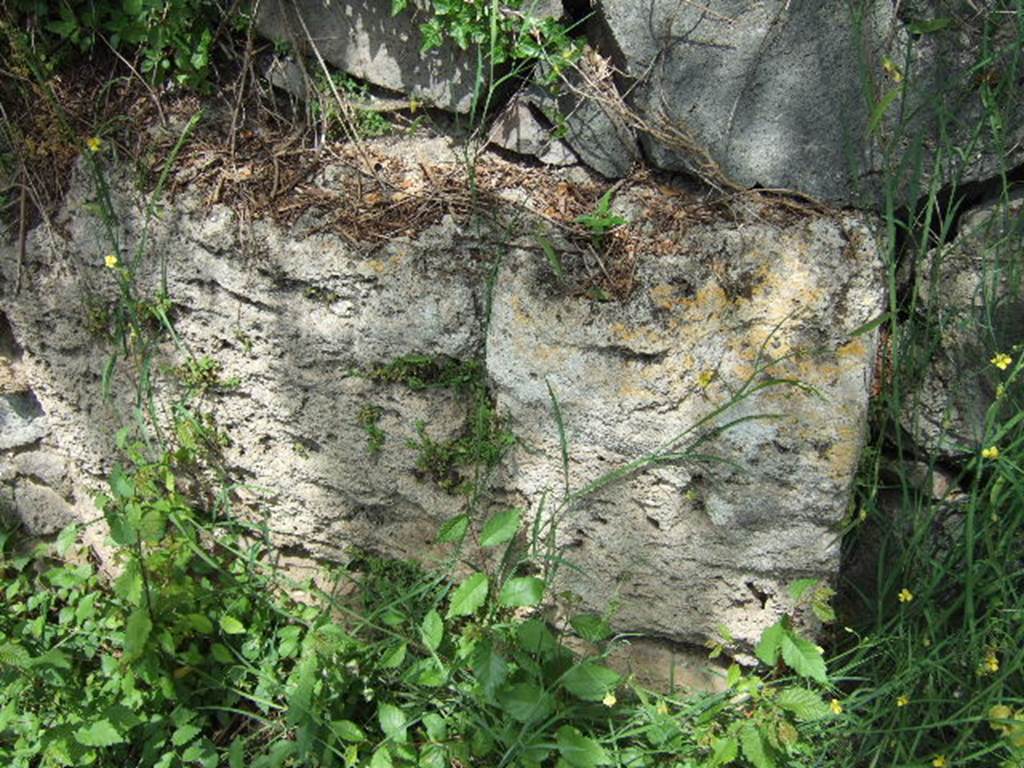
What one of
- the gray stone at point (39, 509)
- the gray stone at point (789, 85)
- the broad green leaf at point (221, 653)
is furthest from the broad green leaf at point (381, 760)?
the gray stone at point (789, 85)

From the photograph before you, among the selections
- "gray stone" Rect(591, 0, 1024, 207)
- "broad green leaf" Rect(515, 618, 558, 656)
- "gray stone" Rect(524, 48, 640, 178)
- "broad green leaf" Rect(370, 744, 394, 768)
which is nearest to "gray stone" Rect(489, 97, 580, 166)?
"gray stone" Rect(524, 48, 640, 178)

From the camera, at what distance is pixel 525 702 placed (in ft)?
6.68

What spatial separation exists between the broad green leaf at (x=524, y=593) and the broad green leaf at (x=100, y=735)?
0.97 metres

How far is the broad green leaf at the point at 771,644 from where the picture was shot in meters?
2.06

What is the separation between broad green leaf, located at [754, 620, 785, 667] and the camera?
6.77ft

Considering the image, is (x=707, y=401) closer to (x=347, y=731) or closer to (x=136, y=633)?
(x=347, y=731)

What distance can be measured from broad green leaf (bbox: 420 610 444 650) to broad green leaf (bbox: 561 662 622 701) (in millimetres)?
292

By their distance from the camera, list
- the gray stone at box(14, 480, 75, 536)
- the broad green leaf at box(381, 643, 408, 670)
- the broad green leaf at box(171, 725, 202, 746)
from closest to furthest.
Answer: the broad green leaf at box(381, 643, 408, 670), the broad green leaf at box(171, 725, 202, 746), the gray stone at box(14, 480, 75, 536)

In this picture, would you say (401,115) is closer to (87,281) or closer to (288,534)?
(87,281)

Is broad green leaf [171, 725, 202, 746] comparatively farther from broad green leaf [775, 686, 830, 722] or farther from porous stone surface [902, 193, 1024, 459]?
porous stone surface [902, 193, 1024, 459]

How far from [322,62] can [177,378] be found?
0.88 meters

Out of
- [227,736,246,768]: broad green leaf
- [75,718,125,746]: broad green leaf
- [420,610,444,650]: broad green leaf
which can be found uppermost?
[420,610,444,650]: broad green leaf

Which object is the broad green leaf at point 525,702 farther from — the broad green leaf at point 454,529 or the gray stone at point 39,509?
the gray stone at point 39,509

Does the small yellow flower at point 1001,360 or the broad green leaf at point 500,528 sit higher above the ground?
the small yellow flower at point 1001,360
